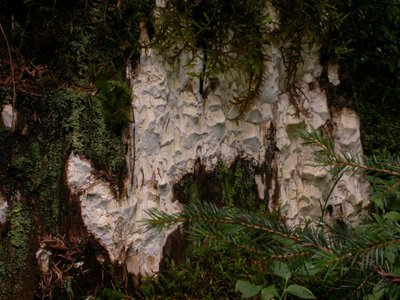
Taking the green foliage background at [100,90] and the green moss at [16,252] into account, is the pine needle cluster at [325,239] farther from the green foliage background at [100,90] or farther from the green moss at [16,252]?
the green moss at [16,252]

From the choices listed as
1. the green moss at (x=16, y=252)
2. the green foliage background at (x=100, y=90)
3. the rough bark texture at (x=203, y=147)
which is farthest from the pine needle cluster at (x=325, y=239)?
the green moss at (x=16, y=252)

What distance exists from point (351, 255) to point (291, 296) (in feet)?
2.12

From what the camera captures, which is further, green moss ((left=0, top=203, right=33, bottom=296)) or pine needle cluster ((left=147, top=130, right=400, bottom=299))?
green moss ((left=0, top=203, right=33, bottom=296))

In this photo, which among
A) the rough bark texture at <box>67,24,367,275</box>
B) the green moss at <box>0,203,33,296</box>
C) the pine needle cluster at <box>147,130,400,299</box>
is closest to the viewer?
the pine needle cluster at <box>147,130,400,299</box>

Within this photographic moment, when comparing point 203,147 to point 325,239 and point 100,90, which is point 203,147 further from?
point 325,239

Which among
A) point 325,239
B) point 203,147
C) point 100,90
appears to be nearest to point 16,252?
point 100,90

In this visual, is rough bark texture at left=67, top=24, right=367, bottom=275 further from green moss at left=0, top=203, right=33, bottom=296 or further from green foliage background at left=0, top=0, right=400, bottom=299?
green moss at left=0, top=203, right=33, bottom=296

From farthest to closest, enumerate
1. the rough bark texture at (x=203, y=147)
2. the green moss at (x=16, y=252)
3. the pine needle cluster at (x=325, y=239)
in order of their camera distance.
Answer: the rough bark texture at (x=203, y=147)
the green moss at (x=16, y=252)
the pine needle cluster at (x=325, y=239)

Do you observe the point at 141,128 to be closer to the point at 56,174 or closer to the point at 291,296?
the point at 56,174

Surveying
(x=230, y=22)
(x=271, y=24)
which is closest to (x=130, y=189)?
(x=230, y=22)

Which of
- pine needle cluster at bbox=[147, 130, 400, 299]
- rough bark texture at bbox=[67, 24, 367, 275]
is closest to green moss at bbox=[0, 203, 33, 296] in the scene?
rough bark texture at bbox=[67, 24, 367, 275]

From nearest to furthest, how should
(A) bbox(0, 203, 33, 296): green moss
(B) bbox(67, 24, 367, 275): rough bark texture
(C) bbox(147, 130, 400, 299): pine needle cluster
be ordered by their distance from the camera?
1. (C) bbox(147, 130, 400, 299): pine needle cluster
2. (A) bbox(0, 203, 33, 296): green moss
3. (B) bbox(67, 24, 367, 275): rough bark texture

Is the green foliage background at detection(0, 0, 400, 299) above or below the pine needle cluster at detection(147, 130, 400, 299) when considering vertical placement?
above

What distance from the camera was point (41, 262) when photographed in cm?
177
